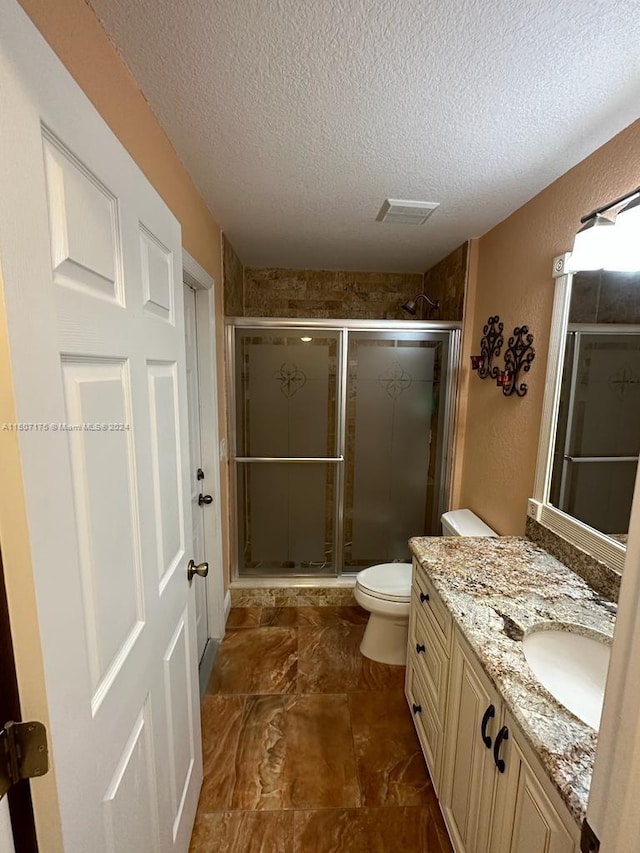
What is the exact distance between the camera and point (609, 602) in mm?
1189

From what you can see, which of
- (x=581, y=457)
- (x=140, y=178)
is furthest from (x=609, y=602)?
(x=140, y=178)

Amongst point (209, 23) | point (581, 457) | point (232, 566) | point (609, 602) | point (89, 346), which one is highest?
point (209, 23)

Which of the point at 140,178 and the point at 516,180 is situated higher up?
the point at 516,180

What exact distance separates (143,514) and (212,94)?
1.15 metres

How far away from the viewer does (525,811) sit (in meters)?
0.80

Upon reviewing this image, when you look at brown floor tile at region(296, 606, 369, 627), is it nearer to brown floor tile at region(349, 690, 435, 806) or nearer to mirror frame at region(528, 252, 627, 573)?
brown floor tile at region(349, 690, 435, 806)

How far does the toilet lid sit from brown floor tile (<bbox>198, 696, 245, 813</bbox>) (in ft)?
2.60

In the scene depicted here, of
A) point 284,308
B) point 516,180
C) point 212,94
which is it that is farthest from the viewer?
point 284,308

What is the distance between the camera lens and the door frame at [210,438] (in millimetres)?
1878

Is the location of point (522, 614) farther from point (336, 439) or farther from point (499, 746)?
point (336, 439)

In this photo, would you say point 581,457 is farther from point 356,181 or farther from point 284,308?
point 284,308

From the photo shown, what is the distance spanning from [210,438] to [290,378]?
0.72 meters

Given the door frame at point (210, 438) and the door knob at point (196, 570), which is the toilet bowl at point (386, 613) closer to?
the door frame at point (210, 438)

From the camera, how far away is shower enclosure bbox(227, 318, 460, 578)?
243cm
